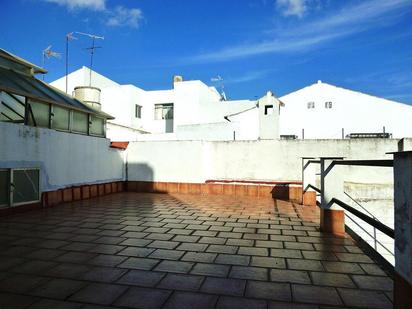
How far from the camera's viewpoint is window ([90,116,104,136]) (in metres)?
9.82

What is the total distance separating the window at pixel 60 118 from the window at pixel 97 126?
1.16 meters

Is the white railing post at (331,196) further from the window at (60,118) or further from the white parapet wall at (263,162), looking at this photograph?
the window at (60,118)

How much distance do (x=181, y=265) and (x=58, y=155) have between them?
598 centimetres

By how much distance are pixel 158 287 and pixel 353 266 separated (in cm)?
220

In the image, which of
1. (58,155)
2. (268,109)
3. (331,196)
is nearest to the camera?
(331,196)

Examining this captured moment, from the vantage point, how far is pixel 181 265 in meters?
3.46

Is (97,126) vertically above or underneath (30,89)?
underneath

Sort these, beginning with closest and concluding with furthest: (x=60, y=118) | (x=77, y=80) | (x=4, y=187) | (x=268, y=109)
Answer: (x=4, y=187) < (x=60, y=118) < (x=268, y=109) < (x=77, y=80)

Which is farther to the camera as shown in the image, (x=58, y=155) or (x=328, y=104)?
(x=328, y=104)

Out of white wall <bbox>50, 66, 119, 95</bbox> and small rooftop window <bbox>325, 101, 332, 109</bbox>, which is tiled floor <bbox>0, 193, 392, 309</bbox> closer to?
small rooftop window <bbox>325, 101, 332, 109</bbox>

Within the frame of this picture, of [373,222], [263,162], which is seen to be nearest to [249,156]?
[263,162]

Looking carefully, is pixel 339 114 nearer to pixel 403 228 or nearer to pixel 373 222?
pixel 373 222

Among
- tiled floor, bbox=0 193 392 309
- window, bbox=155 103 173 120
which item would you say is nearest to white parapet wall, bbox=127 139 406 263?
tiled floor, bbox=0 193 392 309

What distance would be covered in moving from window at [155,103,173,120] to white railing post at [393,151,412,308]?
27.9 metres
